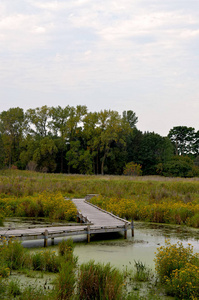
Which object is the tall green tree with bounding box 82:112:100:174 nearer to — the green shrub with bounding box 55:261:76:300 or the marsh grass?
the marsh grass

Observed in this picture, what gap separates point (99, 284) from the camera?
587 centimetres

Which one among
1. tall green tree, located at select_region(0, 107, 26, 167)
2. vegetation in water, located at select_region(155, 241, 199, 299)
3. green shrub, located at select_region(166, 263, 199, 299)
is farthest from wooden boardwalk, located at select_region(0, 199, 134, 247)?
tall green tree, located at select_region(0, 107, 26, 167)

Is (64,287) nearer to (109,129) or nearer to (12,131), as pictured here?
(109,129)

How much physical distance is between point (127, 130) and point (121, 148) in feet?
11.7

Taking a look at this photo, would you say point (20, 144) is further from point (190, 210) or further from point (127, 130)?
point (190, 210)

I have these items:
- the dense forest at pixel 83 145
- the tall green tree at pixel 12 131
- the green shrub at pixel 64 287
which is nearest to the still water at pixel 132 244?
the green shrub at pixel 64 287

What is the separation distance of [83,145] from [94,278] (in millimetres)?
52112

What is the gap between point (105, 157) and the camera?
56.8 m

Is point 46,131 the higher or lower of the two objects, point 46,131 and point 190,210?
the higher

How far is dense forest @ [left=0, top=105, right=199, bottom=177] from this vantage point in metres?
52.1

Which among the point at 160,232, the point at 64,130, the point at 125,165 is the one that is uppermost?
the point at 64,130

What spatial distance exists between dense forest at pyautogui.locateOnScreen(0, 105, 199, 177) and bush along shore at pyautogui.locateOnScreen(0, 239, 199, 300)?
43116mm

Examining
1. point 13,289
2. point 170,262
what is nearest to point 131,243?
point 170,262

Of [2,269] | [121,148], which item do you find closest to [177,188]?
[2,269]
